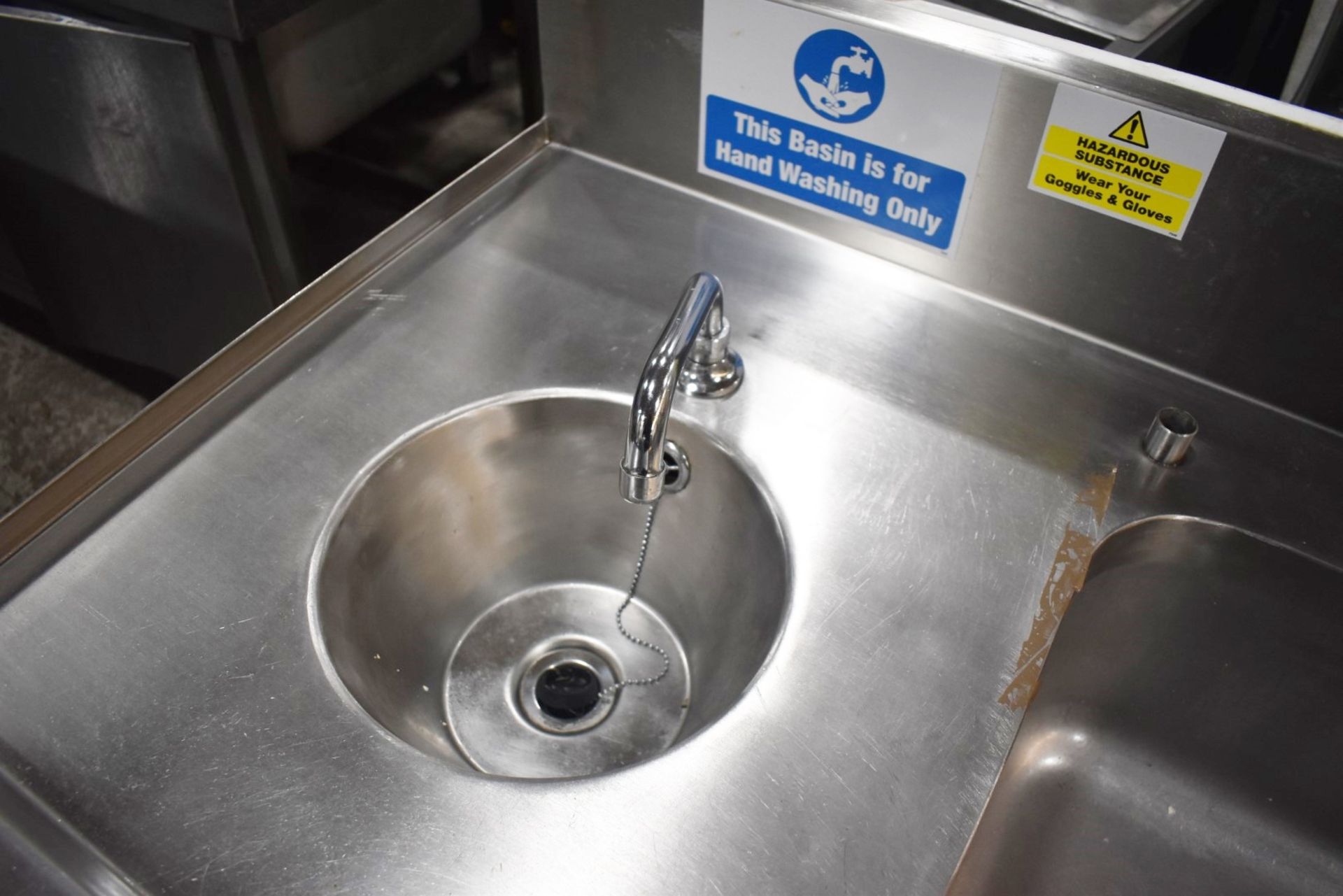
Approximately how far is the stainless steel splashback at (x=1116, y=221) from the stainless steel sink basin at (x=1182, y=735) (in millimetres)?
174

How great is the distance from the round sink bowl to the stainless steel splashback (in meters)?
0.32

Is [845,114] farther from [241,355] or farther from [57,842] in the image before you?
[57,842]

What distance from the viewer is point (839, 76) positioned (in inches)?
32.9

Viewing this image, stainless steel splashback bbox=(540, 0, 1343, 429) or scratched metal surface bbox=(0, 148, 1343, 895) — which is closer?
scratched metal surface bbox=(0, 148, 1343, 895)

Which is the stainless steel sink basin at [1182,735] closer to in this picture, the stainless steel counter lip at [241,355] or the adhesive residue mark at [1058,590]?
the adhesive residue mark at [1058,590]

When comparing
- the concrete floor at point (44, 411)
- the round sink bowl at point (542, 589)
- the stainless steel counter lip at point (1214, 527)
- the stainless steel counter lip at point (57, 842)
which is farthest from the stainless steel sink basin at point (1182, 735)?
the concrete floor at point (44, 411)

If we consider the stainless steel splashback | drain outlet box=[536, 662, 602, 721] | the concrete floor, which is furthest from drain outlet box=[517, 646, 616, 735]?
the concrete floor

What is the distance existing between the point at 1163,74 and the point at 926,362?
286 mm

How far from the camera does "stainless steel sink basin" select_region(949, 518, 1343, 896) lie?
30.5 inches

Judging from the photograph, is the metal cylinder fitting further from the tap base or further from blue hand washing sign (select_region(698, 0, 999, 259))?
the tap base

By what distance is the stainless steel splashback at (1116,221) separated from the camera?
715 millimetres

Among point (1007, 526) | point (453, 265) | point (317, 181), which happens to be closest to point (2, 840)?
point (453, 265)

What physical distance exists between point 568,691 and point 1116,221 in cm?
62

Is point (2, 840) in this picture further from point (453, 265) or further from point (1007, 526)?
point (1007, 526)
